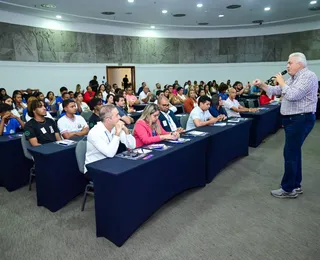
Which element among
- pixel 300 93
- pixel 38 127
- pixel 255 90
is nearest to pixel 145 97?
pixel 255 90

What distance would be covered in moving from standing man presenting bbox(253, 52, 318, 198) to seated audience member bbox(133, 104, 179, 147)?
4.11 ft

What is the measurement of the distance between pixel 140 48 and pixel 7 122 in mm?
10963

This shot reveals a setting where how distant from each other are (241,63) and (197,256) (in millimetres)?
14505

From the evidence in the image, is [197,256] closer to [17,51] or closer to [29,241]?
[29,241]

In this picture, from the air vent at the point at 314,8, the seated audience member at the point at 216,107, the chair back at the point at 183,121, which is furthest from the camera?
the air vent at the point at 314,8

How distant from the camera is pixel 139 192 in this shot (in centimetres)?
247

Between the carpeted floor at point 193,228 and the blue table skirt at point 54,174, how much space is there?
0.13 metres

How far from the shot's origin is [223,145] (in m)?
4.08

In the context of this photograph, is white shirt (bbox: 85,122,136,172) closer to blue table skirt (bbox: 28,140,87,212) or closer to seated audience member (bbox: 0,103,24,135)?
blue table skirt (bbox: 28,140,87,212)

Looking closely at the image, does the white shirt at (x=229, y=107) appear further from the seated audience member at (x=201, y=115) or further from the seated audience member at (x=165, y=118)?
the seated audience member at (x=165, y=118)

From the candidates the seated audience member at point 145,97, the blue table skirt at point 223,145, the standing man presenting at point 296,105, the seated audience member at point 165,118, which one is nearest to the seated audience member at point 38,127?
the seated audience member at point 165,118

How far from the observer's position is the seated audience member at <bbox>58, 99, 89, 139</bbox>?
3.87 metres

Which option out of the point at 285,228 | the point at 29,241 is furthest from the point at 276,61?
the point at 29,241

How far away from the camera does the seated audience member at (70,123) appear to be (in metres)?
3.87
